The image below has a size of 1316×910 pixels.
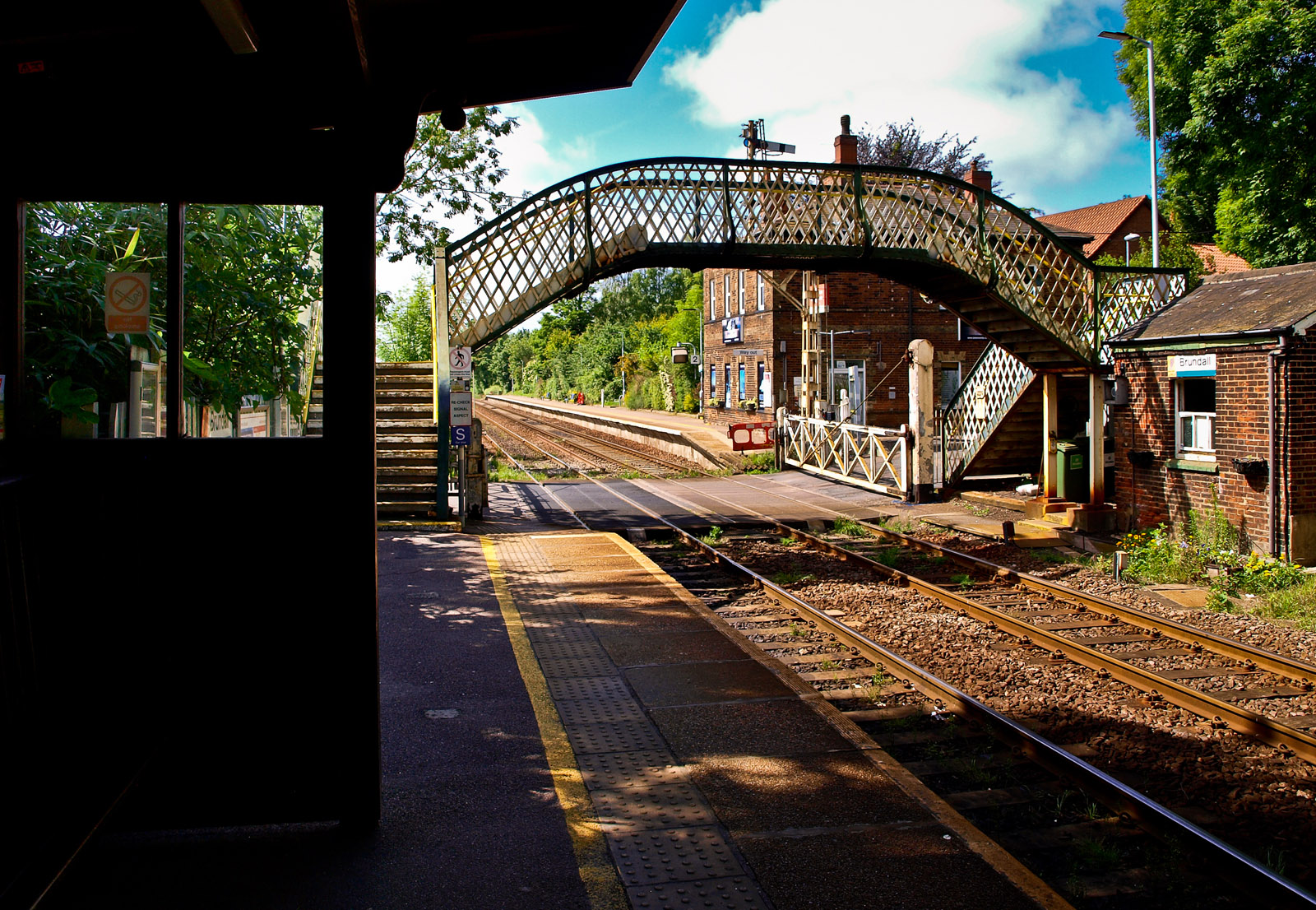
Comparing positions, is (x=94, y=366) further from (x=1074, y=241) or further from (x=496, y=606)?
(x=1074, y=241)

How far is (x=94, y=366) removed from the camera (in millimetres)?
3990

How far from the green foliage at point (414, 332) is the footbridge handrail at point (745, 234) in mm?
24090

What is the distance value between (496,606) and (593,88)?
482 centimetres

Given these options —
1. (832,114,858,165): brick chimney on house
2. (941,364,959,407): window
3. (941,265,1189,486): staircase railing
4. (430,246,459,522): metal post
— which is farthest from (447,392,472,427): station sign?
(941,364,959,407): window

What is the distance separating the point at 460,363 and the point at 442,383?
19.3 inches

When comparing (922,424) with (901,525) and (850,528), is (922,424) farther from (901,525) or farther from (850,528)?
(850,528)

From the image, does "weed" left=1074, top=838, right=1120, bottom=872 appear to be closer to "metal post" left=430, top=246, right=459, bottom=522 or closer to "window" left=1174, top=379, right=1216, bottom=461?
"window" left=1174, top=379, right=1216, bottom=461

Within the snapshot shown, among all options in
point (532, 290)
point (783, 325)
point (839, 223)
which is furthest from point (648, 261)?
point (783, 325)

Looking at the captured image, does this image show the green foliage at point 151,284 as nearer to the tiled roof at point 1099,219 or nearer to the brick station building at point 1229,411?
the brick station building at point 1229,411

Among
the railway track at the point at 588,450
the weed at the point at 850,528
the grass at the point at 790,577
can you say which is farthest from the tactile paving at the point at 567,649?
the railway track at the point at 588,450

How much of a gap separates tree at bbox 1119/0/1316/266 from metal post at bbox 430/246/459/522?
2048 cm

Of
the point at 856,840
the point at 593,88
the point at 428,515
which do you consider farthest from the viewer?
the point at 428,515

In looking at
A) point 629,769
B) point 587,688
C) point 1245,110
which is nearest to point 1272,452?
point 587,688

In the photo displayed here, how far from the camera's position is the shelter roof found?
37.1 ft
